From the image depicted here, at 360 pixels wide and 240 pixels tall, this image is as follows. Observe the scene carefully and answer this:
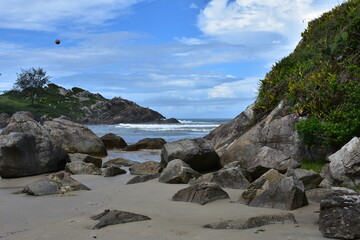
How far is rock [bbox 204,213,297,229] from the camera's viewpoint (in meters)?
5.43

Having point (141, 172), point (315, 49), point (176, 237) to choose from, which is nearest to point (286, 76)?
point (315, 49)

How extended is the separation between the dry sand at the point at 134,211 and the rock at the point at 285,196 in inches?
5.9

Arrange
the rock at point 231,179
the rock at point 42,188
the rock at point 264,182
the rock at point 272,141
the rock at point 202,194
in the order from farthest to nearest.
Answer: the rock at point 272,141, the rock at point 231,179, the rock at point 42,188, the rock at point 264,182, the rock at point 202,194

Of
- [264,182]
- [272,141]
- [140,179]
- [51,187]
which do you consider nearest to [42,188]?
[51,187]

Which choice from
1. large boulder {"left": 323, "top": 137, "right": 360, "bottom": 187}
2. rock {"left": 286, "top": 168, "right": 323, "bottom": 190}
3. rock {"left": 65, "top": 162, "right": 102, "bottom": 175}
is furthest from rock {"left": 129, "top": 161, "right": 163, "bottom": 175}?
large boulder {"left": 323, "top": 137, "right": 360, "bottom": 187}

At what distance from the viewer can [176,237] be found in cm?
501

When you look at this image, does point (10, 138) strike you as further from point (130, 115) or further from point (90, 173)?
point (130, 115)

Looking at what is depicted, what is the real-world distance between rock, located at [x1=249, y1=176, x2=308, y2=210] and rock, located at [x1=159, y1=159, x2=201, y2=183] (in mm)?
3475

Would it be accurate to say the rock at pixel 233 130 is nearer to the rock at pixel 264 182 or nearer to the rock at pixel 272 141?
the rock at pixel 272 141

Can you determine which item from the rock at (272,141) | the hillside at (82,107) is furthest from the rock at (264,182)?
the hillside at (82,107)

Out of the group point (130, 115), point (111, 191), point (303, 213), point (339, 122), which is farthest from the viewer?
point (130, 115)

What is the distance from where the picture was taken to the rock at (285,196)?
661 centimetres

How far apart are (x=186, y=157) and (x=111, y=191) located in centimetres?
360

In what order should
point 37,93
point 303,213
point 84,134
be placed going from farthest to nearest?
1. point 37,93
2. point 84,134
3. point 303,213
